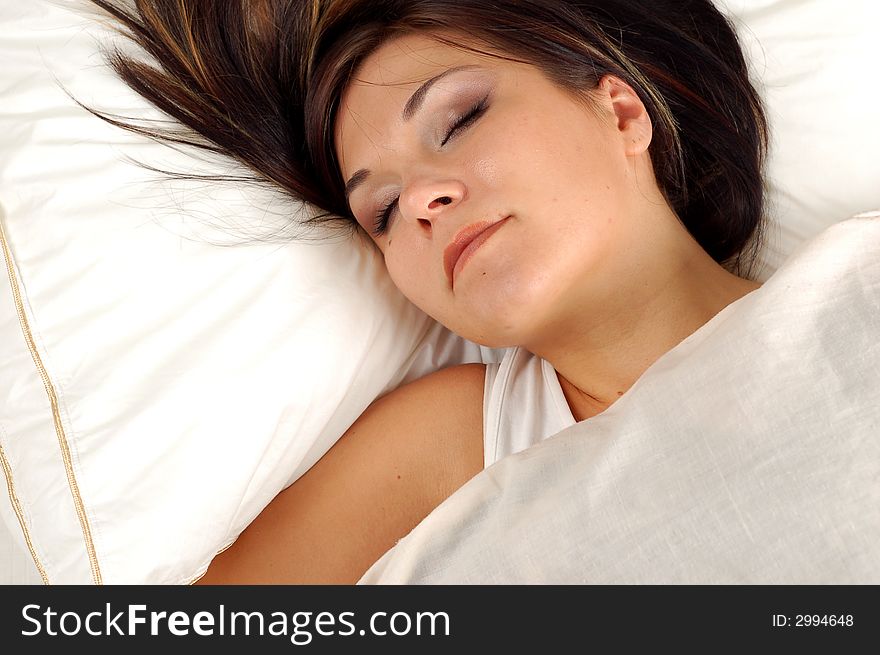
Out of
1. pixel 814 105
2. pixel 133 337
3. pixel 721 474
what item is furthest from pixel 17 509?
pixel 814 105

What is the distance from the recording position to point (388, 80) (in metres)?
1.18

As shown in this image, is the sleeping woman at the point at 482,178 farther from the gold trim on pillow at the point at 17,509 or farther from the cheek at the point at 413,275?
the gold trim on pillow at the point at 17,509

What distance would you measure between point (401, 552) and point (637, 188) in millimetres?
620

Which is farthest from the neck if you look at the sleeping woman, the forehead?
the forehead

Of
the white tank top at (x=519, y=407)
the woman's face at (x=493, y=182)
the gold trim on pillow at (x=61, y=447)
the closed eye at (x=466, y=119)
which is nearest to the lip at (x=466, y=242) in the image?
the woman's face at (x=493, y=182)

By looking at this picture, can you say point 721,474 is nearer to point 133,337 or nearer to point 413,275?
point 413,275

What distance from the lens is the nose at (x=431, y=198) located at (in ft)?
3.52

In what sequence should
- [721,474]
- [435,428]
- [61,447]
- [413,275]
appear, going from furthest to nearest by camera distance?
[435,428]
[413,275]
[61,447]
[721,474]

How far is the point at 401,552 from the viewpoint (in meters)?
0.96

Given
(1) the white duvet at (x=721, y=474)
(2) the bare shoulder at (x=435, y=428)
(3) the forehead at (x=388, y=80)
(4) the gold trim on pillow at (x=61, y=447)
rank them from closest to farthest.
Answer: (1) the white duvet at (x=721, y=474) < (4) the gold trim on pillow at (x=61, y=447) < (3) the forehead at (x=388, y=80) < (2) the bare shoulder at (x=435, y=428)

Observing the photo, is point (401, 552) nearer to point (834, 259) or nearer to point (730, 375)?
point (730, 375)

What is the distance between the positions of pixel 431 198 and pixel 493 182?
9cm

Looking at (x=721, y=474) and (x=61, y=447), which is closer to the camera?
(x=721, y=474)

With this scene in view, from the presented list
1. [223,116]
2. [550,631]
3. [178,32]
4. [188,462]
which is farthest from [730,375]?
[178,32]
